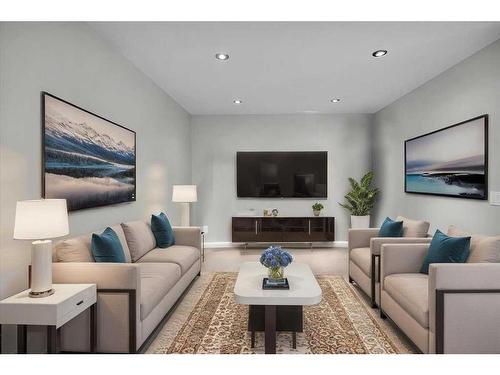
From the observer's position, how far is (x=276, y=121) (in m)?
5.96

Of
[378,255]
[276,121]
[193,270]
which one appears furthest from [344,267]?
[276,121]

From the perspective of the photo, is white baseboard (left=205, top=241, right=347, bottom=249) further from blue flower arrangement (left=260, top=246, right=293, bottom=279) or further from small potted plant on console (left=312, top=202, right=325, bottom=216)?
blue flower arrangement (left=260, top=246, right=293, bottom=279)

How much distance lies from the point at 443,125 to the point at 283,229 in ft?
10.0

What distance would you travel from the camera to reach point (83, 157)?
8.67ft

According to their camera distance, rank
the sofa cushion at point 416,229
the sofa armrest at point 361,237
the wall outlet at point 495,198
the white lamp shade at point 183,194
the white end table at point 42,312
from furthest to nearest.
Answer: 1. the white lamp shade at point 183,194
2. the sofa armrest at point 361,237
3. the sofa cushion at point 416,229
4. the wall outlet at point 495,198
5. the white end table at point 42,312

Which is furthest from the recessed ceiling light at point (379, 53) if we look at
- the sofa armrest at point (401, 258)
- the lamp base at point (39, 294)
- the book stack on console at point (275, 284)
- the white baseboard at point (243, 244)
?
the white baseboard at point (243, 244)

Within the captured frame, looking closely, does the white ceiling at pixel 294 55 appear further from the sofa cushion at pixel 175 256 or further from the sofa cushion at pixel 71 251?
the sofa cushion at pixel 175 256

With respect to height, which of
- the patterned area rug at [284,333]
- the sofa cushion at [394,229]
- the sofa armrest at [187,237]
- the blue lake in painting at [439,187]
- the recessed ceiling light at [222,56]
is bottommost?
the patterned area rug at [284,333]

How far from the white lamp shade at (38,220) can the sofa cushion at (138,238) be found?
4.24ft

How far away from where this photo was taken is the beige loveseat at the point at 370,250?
2.97 metres

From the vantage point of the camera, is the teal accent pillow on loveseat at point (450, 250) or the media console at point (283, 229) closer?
the teal accent pillow on loveseat at point (450, 250)

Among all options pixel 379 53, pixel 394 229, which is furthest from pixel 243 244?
pixel 379 53

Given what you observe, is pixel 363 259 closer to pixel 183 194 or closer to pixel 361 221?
pixel 361 221

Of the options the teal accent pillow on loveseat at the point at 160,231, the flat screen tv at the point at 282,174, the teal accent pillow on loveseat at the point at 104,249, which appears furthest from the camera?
the flat screen tv at the point at 282,174
